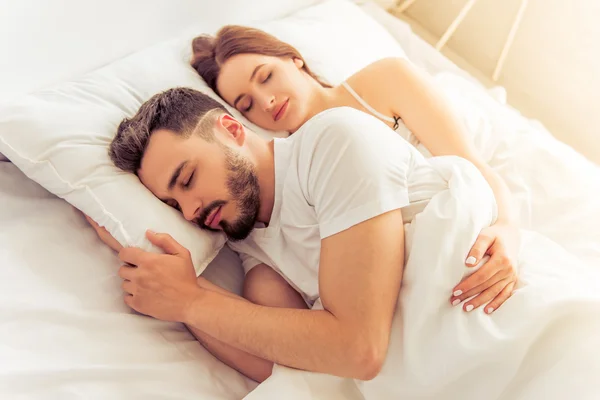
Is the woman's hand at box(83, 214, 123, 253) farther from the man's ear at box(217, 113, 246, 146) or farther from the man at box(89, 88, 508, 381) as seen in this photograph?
the man's ear at box(217, 113, 246, 146)

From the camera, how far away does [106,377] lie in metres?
0.90

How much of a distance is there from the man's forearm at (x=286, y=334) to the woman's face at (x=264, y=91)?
0.53 m

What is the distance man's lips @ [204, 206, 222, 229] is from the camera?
3.50 feet

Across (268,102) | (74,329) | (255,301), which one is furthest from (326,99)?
(74,329)

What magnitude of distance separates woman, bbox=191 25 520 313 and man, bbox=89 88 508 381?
0.66ft

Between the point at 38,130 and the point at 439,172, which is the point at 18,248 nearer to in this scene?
the point at 38,130

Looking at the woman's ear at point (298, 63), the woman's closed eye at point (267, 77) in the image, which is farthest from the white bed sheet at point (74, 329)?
the woman's ear at point (298, 63)

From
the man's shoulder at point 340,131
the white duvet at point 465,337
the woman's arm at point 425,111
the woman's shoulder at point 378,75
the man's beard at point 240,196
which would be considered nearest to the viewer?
the white duvet at point 465,337

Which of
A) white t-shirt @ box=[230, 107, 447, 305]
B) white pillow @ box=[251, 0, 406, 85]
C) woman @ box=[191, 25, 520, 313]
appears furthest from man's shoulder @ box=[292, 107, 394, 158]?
white pillow @ box=[251, 0, 406, 85]

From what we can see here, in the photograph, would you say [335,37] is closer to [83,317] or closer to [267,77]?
[267,77]

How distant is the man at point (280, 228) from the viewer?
0.90 metres

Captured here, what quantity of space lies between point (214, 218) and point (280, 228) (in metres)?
0.14

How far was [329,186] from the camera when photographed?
0.96 m

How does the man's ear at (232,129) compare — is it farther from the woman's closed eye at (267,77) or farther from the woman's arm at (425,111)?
the woman's arm at (425,111)
